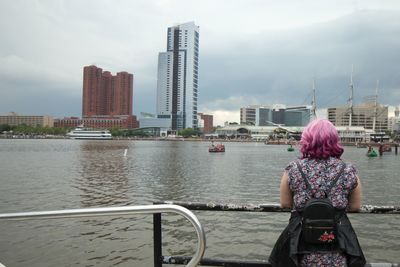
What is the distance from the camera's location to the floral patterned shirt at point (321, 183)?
3.17m

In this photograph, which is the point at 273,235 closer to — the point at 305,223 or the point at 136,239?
the point at 136,239

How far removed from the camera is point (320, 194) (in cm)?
325

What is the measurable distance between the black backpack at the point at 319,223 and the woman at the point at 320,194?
6cm

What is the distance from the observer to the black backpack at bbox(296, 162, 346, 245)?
3082 mm

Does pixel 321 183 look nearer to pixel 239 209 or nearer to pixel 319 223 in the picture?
pixel 319 223

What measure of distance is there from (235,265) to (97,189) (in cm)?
2167

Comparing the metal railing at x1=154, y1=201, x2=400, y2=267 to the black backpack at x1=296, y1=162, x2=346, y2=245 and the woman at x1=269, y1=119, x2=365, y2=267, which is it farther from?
the black backpack at x1=296, y1=162, x2=346, y2=245

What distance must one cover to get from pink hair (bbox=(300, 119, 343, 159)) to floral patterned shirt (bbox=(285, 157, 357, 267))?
0.20 feet

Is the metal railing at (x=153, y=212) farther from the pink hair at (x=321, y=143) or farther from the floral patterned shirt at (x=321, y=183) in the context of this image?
the pink hair at (x=321, y=143)

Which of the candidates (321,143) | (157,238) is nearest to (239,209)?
(157,238)

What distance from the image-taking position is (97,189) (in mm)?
24219

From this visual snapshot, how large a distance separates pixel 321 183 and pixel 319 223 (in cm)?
36

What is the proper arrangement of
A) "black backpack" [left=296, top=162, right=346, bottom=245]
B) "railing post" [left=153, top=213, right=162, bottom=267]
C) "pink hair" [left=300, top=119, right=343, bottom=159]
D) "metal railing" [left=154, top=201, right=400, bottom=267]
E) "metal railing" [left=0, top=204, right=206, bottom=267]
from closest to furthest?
1. "black backpack" [left=296, top=162, right=346, bottom=245]
2. "metal railing" [left=0, top=204, right=206, bottom=267]
3. "pink hair" [left=300, top=119, right=343, bottom=159]
4. "metal railing" [left=154, top=201, right=400, bottom=267]
5. "railing post" [left=153, top=213, right=162, bottom=267]

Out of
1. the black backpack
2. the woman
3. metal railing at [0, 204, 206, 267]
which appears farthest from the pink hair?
metal railing at [0, 204, 206, 267]
